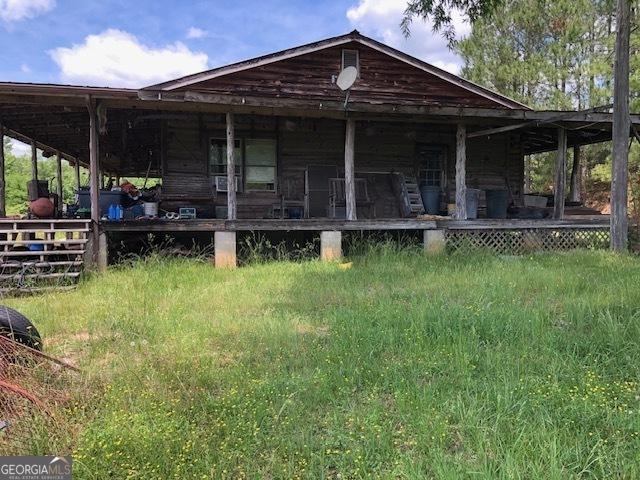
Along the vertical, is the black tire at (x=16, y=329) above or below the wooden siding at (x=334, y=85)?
below

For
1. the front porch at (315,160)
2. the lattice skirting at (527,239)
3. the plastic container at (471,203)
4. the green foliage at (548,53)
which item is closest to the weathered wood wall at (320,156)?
the front porch at (315,160)

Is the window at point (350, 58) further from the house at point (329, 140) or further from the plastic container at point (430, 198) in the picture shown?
the plastic container at point (430, 198)

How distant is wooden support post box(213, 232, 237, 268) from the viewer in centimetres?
956

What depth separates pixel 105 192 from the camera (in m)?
9.96

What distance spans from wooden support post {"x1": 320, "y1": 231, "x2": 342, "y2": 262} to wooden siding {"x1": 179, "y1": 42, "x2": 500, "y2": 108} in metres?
3.81

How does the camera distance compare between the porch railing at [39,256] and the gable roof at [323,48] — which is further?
the gable roof at [323,48]

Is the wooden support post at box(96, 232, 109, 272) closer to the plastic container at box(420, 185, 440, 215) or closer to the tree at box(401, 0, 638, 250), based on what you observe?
the plastic container at box(420, 185, 440, 215)

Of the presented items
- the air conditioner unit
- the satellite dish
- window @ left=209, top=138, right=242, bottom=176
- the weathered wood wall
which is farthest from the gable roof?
the satellite dish

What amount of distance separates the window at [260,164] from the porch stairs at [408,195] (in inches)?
128

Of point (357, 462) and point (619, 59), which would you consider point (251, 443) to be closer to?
point (357, 462)

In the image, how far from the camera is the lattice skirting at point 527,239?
10.9m

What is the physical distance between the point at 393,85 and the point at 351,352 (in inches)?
403

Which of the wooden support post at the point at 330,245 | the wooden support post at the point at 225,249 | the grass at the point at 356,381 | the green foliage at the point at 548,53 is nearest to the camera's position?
the grass at the point at 356,381

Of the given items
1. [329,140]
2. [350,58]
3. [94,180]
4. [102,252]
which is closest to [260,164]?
[329,140]
